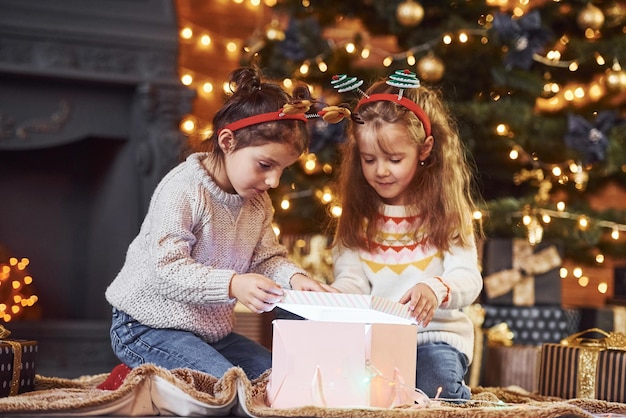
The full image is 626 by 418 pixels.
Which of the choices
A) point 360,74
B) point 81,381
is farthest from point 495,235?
point 81,381

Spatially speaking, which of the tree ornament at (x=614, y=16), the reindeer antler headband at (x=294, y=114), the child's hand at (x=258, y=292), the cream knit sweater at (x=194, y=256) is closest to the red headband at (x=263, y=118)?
the reindeer antler headband at (x=294, y=114)

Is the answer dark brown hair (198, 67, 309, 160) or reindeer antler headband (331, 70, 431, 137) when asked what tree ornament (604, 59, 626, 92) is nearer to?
reindeer antler headband (331, 70, 431, 137)

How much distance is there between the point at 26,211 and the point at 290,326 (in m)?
1.64

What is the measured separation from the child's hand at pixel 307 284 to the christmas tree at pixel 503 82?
0.79 meters

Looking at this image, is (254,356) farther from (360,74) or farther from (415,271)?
(360,74)

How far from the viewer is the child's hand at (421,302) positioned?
1.53 meters

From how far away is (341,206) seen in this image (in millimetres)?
1873

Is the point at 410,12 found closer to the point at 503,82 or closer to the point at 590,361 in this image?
the point at 503,82

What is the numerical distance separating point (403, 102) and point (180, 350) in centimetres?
62

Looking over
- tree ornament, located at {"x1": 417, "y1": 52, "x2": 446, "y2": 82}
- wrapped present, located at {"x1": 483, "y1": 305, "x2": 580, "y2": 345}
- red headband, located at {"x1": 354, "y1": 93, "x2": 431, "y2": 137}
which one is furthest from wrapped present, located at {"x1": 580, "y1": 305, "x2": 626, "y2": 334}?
red headband, located at {"x1": 354, "y1": 93, "x2": 431, "y2": 137}

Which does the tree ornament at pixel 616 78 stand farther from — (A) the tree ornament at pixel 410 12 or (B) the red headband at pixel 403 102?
(B) the red headband at pixel 403 102

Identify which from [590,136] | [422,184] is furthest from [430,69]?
[422,184]

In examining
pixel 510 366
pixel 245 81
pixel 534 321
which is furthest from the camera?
pixel 534 321

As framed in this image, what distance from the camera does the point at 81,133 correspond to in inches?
103
